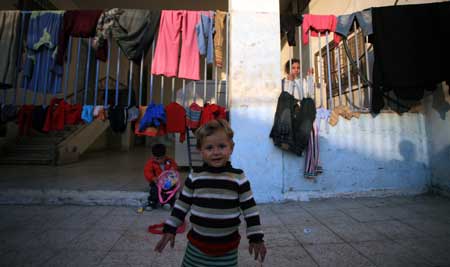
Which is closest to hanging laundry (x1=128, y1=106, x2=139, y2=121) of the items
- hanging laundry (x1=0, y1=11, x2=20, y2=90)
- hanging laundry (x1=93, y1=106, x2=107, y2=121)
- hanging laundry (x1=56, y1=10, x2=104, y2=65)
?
hanging laundry (x1=93, y1=106, x2=107, y2=121)

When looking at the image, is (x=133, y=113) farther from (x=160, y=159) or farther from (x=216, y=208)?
(x=216, y=208)

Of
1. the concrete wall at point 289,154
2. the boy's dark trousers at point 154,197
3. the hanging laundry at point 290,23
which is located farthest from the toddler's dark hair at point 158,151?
the hanging laundry at point 290,23

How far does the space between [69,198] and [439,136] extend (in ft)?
19.4

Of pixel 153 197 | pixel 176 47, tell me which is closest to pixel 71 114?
pixel 153 197

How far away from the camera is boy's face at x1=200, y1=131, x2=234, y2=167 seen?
1251 mm

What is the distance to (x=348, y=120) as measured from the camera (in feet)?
12.0

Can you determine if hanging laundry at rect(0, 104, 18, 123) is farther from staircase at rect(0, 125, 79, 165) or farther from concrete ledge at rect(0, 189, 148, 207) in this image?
staircase at rect(0, 125, 79, 165)

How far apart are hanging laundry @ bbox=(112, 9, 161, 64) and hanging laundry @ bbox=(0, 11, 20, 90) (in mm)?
1694

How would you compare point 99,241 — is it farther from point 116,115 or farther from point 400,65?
point 400,65

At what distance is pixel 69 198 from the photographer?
3.38 meters

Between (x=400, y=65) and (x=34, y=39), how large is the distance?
5817mm

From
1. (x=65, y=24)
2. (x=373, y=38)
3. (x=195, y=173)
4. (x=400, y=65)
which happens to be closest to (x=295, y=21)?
(x=373, y=38)

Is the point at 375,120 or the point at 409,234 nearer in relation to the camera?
the point at 409,234

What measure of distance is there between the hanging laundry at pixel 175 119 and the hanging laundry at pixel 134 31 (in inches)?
43.2
